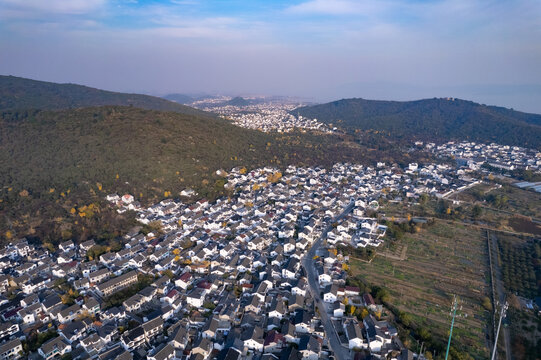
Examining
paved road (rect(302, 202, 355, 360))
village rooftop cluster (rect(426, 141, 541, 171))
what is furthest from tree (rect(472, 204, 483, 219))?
village rooftop cluster (rect(426, 141, 541, 171))

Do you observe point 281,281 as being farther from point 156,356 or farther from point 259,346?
point 156,356

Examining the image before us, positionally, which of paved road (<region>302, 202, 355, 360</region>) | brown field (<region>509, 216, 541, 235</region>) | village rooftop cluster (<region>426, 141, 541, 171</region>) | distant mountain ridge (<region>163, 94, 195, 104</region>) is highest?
distant mountain ridge (<region>163, 94, 195, 104</region>)

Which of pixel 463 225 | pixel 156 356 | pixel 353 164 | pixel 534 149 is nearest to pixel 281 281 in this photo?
pixel 156 356

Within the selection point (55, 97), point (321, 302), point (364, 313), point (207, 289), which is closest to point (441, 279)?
point (364, 313)

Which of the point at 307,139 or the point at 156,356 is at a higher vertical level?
the point at 307,139

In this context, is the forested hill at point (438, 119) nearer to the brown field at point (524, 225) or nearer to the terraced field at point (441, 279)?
the brown field at point (524, 225)

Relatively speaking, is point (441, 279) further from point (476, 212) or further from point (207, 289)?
point (207, 289)

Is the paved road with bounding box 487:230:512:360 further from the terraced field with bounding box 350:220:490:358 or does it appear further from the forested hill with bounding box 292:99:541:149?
the forested hill with bounding box 292:99:541:149

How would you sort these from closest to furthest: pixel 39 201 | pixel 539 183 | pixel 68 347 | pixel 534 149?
1. pixel 68 347
2. pixel 39 201
3. pixel 539 183
4. pixel 534 149
